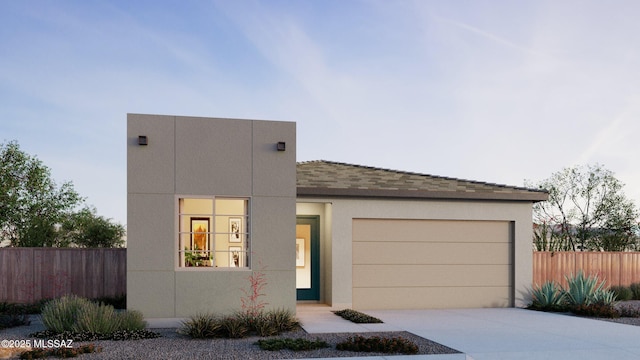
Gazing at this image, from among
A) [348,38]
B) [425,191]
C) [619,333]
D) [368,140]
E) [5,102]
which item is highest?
[348,38]

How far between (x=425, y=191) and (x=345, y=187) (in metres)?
2.05

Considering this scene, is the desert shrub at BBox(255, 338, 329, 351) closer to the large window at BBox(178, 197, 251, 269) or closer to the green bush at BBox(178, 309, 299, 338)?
the green bush at BBox(178, 309, 299, 338)

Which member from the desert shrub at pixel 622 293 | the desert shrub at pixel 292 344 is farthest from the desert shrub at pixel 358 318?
the desert shrub at pixel 622 293

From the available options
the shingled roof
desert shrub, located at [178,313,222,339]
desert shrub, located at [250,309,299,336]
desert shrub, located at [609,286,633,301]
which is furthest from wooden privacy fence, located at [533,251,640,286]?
desert shrub, located at [178,313,222,339]

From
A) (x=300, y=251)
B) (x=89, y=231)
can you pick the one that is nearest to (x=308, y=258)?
(x=300, y=251)

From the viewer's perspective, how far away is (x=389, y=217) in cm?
1438

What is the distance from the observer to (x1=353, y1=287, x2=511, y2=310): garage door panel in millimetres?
14203

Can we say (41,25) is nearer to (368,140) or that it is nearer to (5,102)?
(5,102)

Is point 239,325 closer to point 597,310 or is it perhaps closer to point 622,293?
point 597,310

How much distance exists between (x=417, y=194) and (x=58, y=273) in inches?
382

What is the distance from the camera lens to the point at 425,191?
14.3 m

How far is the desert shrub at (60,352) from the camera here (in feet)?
26.3

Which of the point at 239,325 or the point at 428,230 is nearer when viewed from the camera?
the point at 239,325

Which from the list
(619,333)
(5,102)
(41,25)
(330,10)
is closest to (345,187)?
(330,10)
